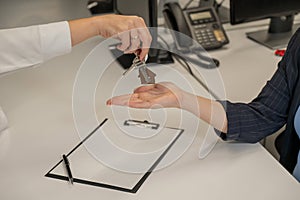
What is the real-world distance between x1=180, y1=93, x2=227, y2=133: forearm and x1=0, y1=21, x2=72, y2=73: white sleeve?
0.34 m

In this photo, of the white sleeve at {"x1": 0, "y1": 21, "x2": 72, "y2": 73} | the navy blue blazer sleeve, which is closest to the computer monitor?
the navy blue blazer sleeve

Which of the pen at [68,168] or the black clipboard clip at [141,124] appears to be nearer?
the pen at [68,168]

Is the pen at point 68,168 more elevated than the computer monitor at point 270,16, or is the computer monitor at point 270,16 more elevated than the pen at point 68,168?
the computer monitor at point 270,16

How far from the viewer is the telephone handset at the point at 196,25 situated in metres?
1.62

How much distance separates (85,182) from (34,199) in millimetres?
113

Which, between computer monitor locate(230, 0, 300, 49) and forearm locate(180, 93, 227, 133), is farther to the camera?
computer monitor locate(230, 0, 300, 49)

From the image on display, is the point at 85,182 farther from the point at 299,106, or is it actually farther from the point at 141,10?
the point at 141,10

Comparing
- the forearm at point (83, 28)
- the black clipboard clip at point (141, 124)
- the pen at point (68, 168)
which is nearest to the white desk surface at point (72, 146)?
the pen at point (68, 168)

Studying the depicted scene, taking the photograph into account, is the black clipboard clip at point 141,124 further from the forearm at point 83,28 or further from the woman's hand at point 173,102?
the forearm at point 83,28

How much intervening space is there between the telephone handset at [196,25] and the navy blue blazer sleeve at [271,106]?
1.90 feet

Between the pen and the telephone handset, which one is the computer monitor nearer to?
the telephone handset

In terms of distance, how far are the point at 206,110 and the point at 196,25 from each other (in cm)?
72

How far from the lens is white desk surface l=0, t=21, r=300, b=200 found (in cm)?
85

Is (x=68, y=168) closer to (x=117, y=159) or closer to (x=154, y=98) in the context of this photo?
(x=117, y=159)
